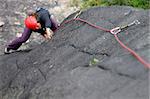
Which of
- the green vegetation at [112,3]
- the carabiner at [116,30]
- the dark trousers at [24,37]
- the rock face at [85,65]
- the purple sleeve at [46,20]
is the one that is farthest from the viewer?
the green vegetation at [112,3]

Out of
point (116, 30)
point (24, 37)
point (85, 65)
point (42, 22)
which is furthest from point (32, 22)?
point (85, 65)

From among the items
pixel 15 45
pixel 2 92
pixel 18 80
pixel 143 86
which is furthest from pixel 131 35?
pixel 15 45

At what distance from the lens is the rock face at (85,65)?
4148 millimetres

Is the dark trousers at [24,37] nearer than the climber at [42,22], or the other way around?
the climber at [42,22]

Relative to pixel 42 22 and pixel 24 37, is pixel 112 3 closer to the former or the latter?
pixel 24 37

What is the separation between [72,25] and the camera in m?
6.17

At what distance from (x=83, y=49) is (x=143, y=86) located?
156cm

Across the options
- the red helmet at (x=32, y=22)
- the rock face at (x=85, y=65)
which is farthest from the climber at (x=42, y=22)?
the rock face at (x=85, y=65)

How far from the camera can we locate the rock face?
13.6ft

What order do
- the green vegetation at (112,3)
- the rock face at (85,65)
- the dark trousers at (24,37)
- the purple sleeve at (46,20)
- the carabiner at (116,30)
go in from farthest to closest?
the green vegetation at (112,3), the dark trousers at (24,37), the purple sleeve at (46,20), the carabiner at (116,30), the rock face at (85,65)

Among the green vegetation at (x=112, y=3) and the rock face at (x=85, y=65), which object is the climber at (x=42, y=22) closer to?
the rock face at (x=85, y=65)

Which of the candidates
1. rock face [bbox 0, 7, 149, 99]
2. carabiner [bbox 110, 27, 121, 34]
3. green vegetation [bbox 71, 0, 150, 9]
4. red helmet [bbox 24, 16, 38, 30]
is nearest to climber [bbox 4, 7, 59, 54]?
red helmet [bbox 24, 16, 38, 30]

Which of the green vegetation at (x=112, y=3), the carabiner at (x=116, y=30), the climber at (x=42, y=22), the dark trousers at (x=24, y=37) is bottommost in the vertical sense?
the green vegetation at (x=112, y=3)

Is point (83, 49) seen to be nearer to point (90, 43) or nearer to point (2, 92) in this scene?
point (90, 43)
